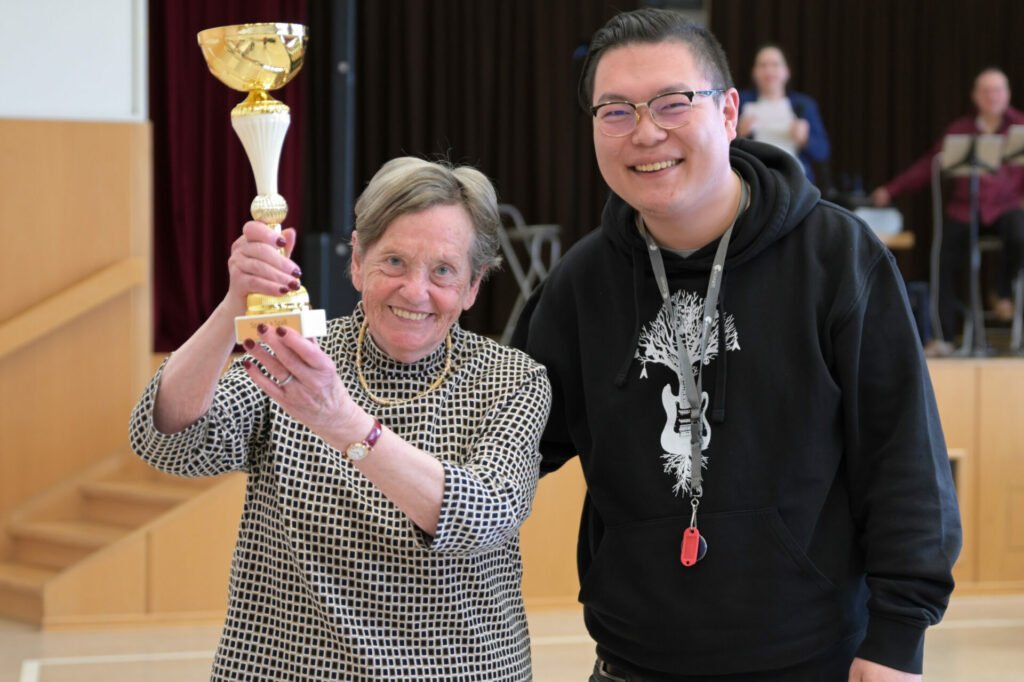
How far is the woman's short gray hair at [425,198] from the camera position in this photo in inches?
66.4

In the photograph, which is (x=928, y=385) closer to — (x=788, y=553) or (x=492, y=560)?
(x=788, y=553)

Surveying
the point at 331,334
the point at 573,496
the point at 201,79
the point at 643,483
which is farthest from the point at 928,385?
the point at 201,79

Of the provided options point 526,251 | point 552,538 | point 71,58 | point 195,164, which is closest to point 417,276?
point 552,538

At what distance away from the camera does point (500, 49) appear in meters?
9.07

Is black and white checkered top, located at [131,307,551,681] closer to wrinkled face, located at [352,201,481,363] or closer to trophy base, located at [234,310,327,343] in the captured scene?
wrinkled face, located at [352,201,481,363]

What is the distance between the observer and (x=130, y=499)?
217 inches

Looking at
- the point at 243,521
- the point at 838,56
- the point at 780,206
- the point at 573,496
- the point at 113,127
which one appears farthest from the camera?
the point at 838,56

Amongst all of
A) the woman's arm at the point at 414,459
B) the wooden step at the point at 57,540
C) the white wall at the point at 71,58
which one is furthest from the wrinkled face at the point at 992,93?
the woman's arm at the point at 414,459

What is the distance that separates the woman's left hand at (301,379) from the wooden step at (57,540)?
162 inches

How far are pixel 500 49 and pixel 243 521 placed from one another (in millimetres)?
7742

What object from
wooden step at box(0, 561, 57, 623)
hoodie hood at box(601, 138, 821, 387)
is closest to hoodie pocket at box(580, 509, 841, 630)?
hoodie hood at box(601, 138, 821, 387)

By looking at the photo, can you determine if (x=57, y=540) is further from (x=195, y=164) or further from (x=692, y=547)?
(x=692, y=547)

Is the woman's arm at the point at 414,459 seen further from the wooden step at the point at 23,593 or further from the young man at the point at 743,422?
the wooden step at the point at 23,593

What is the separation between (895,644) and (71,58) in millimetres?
5017
